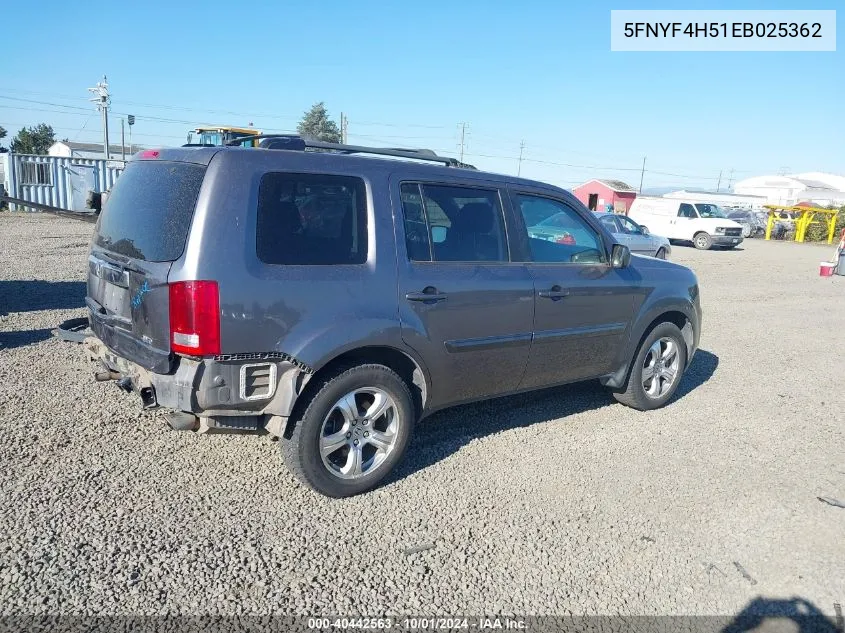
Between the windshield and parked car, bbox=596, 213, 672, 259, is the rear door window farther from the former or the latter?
the windshield

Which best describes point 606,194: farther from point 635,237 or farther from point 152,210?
point 152,210

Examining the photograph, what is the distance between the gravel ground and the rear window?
1.34 metres

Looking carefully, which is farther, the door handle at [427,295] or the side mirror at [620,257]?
the side mirror at [620,257]

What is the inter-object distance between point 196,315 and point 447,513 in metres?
1.72

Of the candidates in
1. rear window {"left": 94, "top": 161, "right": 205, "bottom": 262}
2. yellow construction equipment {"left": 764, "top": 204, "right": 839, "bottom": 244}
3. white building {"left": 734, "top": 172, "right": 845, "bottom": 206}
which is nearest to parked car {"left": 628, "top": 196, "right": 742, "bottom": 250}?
yellow construction equipment {"left": 764, "top": 204, "right": 839, "bottom": 244}

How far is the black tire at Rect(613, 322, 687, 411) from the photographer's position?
17.7ft

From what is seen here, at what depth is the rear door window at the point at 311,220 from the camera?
344cm

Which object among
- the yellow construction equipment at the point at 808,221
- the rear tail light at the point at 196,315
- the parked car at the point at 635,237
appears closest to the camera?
the rear tail light at the point at 196,315

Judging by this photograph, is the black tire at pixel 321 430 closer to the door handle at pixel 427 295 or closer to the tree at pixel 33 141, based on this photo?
the door handle at pixel 427 295

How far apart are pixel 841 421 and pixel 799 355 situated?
2.68 m

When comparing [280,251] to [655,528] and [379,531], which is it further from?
[655,528]

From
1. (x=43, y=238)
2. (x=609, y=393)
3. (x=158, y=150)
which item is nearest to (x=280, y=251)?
(x=158, y=150)

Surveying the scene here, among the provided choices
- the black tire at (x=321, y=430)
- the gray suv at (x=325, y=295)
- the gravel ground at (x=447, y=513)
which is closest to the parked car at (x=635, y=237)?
the gravel ground at (x=447, y=513)

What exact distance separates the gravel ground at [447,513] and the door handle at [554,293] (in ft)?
3.45
